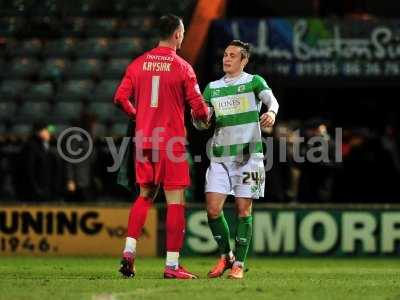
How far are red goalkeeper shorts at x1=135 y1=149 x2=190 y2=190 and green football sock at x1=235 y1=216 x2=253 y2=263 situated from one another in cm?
68

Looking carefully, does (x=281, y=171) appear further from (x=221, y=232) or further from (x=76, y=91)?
(x=221, y=232)

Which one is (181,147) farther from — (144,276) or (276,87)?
(276,87)

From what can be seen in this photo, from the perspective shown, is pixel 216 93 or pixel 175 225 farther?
pixel 216 93

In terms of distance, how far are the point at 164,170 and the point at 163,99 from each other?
60 cm

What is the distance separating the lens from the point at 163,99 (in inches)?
370

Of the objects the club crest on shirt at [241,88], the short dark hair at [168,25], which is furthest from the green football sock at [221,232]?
the short dark hair at [168,25]

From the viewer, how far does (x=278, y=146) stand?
16109 mm

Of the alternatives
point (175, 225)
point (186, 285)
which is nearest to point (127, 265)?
point (175, 225)

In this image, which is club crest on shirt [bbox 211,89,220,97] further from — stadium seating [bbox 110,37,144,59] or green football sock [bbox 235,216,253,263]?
stadium seating [bbox 110,37,144,59]

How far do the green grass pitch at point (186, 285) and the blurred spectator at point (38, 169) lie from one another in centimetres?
333

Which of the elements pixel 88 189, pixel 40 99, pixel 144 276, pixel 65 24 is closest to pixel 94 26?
pixel 65 24

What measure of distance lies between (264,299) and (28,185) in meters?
8.58

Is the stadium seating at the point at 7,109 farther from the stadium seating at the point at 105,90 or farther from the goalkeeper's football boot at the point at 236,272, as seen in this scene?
→ the goalkeeper's football boot at the point at 236,272

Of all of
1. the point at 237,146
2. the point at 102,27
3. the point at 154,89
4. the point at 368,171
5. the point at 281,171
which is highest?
the point at 102,27
